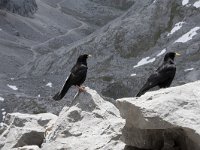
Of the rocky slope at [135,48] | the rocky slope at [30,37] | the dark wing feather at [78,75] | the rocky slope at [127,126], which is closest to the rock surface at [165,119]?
the rocky slope at [127,126]

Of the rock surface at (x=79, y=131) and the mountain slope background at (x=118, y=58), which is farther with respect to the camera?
the mountain slope background at (x=118, y=58)

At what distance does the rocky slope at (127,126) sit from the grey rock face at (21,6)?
463ft

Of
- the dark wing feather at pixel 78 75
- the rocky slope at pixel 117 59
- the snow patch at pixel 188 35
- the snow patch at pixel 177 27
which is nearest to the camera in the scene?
the dark wing feather at pixel 78 75

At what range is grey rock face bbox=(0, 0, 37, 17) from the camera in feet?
526

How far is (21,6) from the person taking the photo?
544 ft

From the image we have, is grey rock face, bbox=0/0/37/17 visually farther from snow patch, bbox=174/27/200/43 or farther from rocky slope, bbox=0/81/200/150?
rocky slope, bbox=0/81/200/150

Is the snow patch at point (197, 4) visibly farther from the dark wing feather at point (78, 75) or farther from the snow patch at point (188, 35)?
the dark wing feather at point (78, 75)

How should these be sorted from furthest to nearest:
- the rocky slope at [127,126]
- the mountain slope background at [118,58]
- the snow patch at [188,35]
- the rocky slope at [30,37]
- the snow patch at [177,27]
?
1. the snow patch at [177,27]
2. the snow patch at [188,35]
3. the rocky slope at [30,37]
4. the mountain slope background at [118,58]
5. the rocky slope at [127,126]

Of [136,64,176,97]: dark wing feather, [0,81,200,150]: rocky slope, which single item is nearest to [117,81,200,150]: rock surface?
[0,81,200,150]: rocky slope

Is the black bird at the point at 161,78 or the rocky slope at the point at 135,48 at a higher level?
the black bird at the point at 161,78

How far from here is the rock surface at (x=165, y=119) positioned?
14.1 meters

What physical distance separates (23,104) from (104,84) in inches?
725

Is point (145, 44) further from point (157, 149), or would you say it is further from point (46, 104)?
point (157, 149)

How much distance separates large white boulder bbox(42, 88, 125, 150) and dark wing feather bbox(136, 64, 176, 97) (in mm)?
1720
